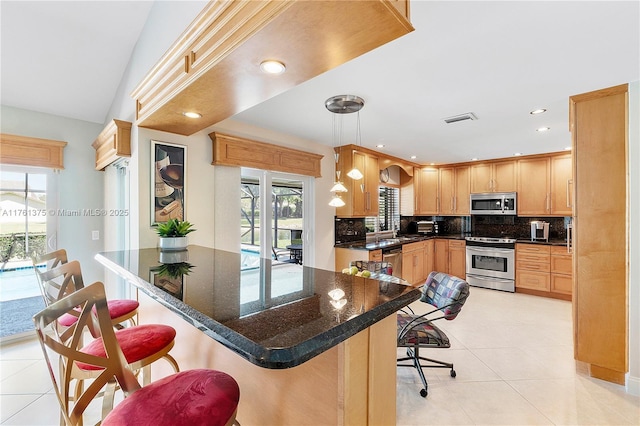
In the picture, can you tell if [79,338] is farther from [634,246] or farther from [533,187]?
[533,187]

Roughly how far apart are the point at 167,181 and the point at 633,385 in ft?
13.7

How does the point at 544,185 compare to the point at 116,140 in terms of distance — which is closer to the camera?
the point at 116,140

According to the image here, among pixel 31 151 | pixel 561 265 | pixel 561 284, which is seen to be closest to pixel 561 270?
pixel 561 265

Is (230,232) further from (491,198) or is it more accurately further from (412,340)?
(491,198)

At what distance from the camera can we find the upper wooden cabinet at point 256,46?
3.73 ft

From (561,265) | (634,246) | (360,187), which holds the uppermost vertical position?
(360,187)

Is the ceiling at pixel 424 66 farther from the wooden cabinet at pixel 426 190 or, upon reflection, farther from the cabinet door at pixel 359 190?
the wooden cabinet at pixel 426 190

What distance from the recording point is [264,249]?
11.6ft

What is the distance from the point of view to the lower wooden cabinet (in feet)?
15.0

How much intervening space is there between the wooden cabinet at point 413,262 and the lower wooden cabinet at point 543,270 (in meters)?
1.58

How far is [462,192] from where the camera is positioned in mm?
5875

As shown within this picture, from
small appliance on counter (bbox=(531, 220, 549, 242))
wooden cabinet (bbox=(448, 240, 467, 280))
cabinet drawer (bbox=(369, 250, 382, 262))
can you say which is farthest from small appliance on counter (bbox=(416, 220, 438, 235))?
cabinet drawer (bbox=(369, 250, 382, 262))

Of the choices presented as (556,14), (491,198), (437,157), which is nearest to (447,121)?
(556,14)

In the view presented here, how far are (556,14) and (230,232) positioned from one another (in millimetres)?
3099
